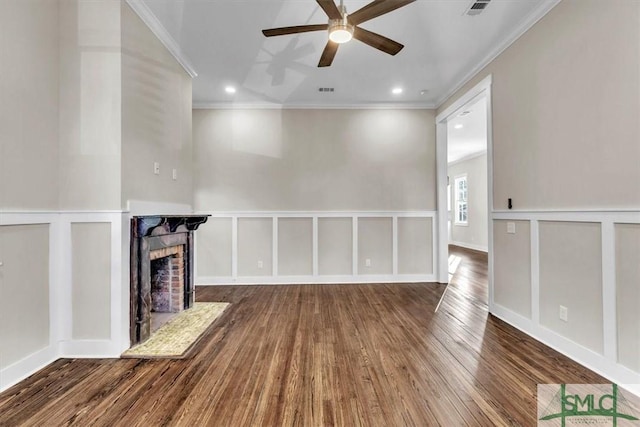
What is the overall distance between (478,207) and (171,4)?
864 cm

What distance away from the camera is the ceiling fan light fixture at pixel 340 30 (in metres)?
2.11

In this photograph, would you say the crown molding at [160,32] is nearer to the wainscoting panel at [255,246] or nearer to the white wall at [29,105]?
the white wall at [29,105]

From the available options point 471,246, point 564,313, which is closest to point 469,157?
point 471,246

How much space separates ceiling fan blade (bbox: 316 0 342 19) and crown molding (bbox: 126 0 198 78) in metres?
1.60

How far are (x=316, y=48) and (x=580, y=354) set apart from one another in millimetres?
3546

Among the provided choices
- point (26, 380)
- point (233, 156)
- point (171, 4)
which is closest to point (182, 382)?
point (26, 380)

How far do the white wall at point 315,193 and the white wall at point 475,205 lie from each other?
446 cm

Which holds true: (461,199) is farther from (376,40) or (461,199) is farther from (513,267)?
(376,40)

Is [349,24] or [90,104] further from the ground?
[349,24]

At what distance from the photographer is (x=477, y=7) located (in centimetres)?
245

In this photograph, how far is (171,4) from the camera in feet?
7.99

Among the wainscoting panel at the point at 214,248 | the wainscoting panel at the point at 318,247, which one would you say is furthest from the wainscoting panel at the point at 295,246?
the wainscoting panel at the point at 214,248

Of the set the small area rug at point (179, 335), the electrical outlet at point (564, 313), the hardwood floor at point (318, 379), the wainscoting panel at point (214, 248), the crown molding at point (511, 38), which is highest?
the crown molding at point (511, 38)

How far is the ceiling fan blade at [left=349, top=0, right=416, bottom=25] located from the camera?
194cm
